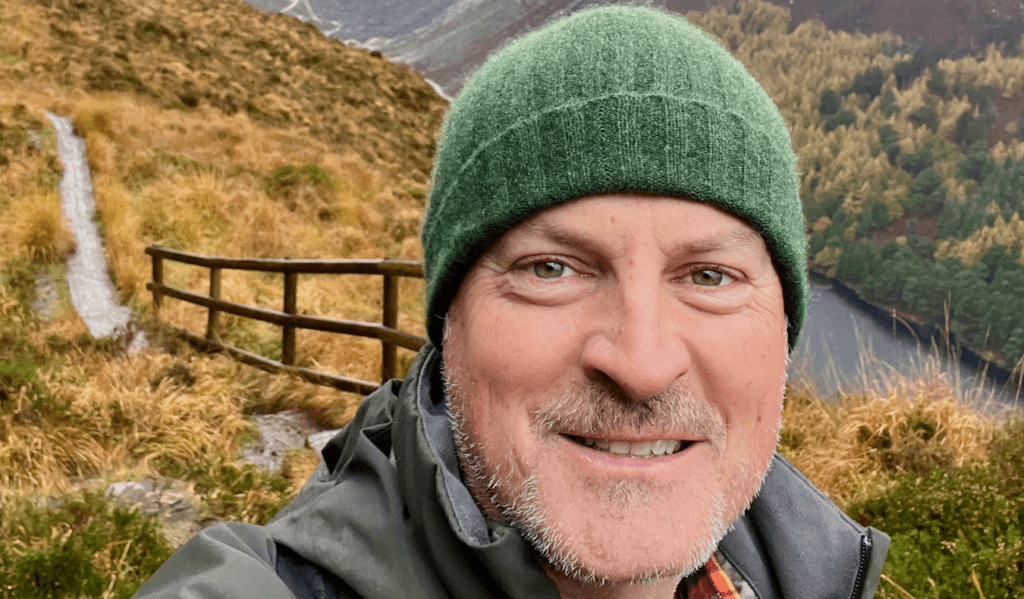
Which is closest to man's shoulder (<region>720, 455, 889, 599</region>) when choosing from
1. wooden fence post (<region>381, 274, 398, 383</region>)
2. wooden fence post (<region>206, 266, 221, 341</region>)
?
wooden fence post (<region>381, 274, 398, 383</region>)

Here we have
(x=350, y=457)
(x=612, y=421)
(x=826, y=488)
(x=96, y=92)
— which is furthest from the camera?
(x=96, y=92)

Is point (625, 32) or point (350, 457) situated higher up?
point (625, 32)

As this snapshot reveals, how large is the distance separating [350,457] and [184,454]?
13.0 feet

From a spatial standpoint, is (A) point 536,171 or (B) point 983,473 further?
(B) point 983,473

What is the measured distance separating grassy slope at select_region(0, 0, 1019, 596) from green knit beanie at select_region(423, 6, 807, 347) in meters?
2.54

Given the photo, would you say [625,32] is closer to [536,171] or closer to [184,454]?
[536,171]

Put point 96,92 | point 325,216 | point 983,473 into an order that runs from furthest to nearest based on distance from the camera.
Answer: point 96,92, point 325,216, point 983,473

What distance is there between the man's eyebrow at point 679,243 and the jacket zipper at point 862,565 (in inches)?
30.9

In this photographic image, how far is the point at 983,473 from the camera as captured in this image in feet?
11.9

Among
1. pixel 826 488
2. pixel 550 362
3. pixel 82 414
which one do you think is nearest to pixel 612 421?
pixel 550 362

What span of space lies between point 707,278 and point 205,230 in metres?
11.1

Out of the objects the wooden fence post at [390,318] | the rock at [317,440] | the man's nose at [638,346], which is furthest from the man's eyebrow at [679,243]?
the wooden fence post at [390,318]

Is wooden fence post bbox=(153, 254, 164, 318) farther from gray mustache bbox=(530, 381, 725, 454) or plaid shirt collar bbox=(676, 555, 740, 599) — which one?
gray mustache bbox=(530, 381, 725, 454)

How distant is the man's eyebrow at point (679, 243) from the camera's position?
4.08 feet
